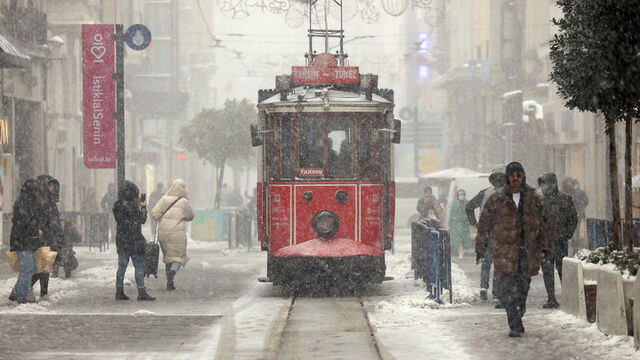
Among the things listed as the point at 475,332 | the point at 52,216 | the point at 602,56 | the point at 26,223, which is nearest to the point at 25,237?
the point at 26,223

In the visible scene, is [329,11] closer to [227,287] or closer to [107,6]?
[227,287]

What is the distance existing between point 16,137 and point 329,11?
976 centimetres

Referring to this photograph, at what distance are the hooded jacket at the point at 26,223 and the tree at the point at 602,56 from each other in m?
6.94

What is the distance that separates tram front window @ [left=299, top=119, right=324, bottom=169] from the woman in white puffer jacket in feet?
Answer: 7.41

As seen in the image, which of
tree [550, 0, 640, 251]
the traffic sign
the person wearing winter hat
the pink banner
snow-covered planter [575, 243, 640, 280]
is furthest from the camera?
the pink banner

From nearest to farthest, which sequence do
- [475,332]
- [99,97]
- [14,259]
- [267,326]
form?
1. [475,332]
2. [267,326]
3. [14,259]
4. [99,97]

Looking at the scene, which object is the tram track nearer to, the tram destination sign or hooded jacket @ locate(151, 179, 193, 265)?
hooded jacket @ locate(151, 179, 193, 265)

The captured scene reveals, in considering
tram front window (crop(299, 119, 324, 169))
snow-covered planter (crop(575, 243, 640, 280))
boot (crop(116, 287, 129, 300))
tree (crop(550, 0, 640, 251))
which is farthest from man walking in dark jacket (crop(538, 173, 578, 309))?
boot (crop(116, 287, 129, 300))

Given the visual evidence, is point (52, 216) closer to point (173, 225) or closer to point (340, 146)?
point (173, 225)

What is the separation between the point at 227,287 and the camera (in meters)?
19.7

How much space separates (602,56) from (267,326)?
4.66 meters

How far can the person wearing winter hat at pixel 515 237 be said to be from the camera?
40.2 ft

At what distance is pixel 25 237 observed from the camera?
15898 millimetres

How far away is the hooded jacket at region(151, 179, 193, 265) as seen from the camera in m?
19.2
